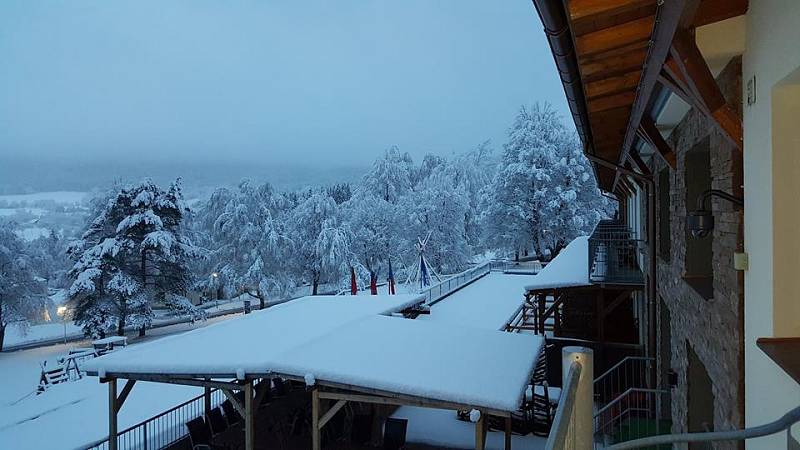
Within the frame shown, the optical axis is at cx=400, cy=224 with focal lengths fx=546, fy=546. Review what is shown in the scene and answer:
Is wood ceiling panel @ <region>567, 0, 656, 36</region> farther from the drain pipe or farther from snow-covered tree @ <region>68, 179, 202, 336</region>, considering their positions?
snow-covered tree @ <region>68, 179, 202, 336</region>

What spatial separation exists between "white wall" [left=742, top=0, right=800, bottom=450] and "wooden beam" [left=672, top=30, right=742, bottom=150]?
110 millimetres

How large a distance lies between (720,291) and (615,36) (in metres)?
2.09

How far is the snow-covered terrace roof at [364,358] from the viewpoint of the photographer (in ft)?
22.2

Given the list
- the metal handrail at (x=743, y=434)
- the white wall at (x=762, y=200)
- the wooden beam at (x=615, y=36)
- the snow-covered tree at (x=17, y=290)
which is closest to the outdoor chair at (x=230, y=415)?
the white wall at (x=762, y=200)

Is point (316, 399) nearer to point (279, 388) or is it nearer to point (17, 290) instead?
point (279, 388)

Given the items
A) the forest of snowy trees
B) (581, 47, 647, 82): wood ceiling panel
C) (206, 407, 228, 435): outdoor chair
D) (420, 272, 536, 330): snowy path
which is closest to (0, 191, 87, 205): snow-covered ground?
the forest of snowy trees

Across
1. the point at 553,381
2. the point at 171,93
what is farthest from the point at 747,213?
the point at 171,93

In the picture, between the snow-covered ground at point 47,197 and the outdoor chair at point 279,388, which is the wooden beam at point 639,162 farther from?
the snow-covered ground at point 47,197

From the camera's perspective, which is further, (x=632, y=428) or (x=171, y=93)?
(x=171, y=93)

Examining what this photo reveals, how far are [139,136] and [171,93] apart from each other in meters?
16.5

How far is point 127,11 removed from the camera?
194250 mm

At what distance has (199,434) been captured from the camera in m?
9.41

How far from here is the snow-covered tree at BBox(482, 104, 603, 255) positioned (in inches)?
1081

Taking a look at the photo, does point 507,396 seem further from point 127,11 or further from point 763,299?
point 127,11
